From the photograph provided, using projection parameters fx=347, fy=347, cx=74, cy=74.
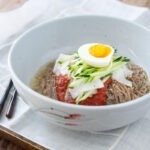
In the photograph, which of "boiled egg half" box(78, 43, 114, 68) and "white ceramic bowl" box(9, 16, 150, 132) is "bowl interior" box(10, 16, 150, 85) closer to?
"white ceramic bowl" box(9, 16, 150, 132)

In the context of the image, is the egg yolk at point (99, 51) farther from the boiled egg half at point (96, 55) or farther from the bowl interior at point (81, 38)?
the bowl interior at point (81, 38)

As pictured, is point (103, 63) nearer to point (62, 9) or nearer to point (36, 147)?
point (36, 147)

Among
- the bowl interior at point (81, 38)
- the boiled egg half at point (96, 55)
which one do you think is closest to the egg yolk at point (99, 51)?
the boiled egg half at point (96, 55)

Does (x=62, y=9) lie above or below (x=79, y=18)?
below

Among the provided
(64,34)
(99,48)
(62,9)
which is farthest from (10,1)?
(99,48)

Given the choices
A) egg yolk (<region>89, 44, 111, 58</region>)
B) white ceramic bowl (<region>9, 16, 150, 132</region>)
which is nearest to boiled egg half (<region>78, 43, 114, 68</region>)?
egg yolk (<region>89, 44, 111, 58</region>)

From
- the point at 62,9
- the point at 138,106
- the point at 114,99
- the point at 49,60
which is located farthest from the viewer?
the point at 62,9
